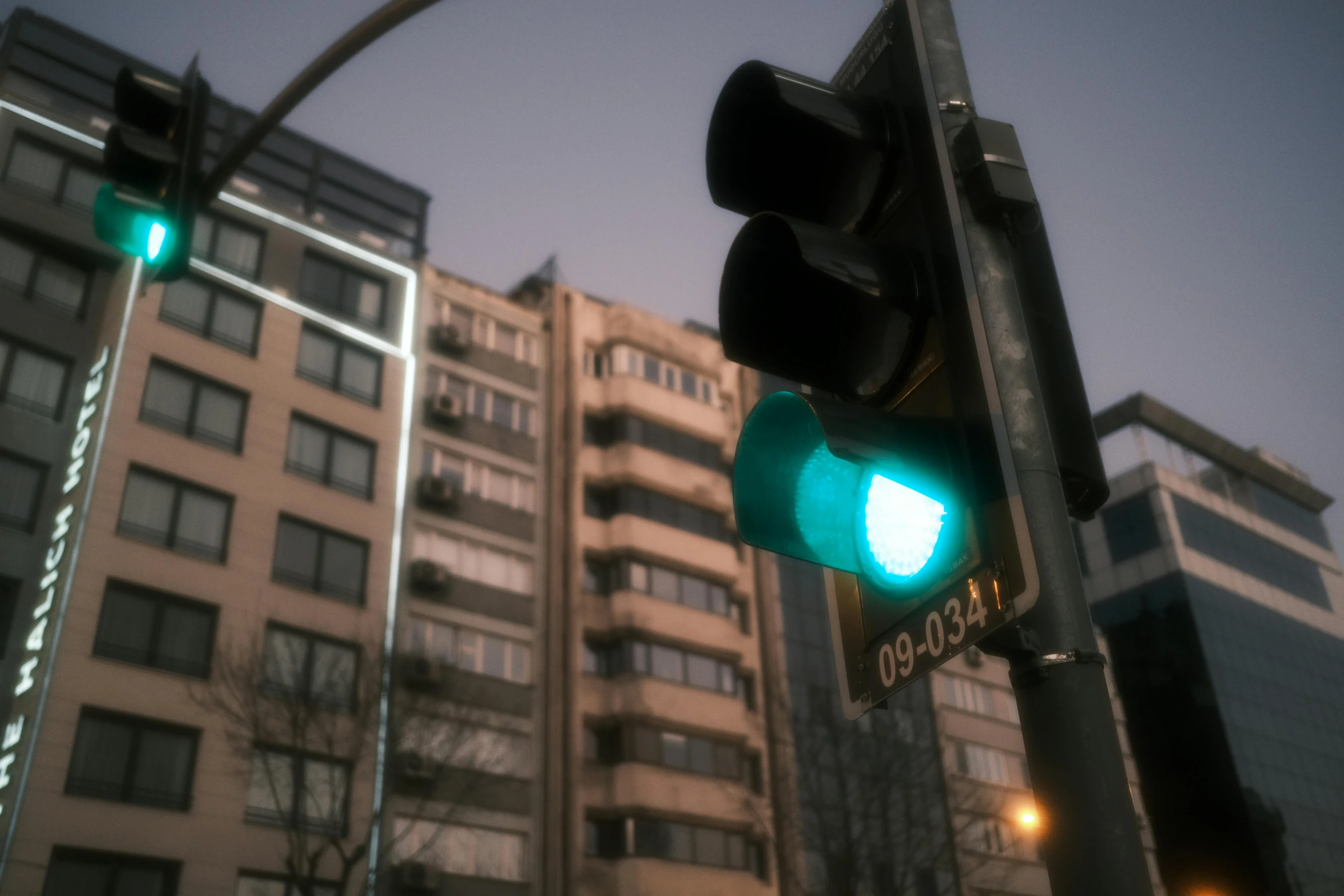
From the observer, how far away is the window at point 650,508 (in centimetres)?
4097

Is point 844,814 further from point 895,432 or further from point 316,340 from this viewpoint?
point 895,432

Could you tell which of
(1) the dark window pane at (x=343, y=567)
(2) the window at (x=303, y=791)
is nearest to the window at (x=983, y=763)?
(1) the dark window pane at (x=343, y=567)

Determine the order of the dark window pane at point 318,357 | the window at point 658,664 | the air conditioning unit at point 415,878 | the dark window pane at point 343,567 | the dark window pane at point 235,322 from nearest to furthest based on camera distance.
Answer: the air conditioning unit at point 415,878 → the dark window pane at point 343,567 → the dark window pane at point 235,322 → the dark window pane at point 318,357 → the window at point 658,664

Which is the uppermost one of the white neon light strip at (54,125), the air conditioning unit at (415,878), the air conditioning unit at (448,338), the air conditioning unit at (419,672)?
the white neon light strip at (54,125)

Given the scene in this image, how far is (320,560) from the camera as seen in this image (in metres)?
33.2

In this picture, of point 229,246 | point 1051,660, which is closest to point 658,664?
point 229,246

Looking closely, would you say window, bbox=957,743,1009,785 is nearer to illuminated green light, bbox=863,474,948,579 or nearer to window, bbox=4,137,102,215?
window, bbox=4,137,102,215

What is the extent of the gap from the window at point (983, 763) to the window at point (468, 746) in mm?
18941

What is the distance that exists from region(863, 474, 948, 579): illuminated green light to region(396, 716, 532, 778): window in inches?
1053

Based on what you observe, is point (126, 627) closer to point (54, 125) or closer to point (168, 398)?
point (168, 398)

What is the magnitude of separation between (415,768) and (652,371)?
18.9 meters

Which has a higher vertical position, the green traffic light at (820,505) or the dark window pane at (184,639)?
the dark window pane at (184,639)

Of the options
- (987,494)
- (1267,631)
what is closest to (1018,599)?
(987,494)

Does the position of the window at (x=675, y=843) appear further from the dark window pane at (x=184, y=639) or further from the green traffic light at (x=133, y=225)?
the green traffic light at (x=133, y=225)
